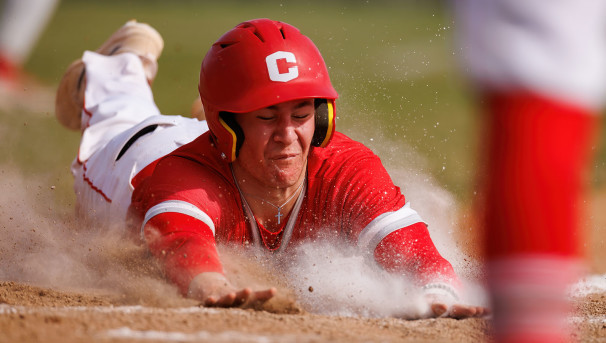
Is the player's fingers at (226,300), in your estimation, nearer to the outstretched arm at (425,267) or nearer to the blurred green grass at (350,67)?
the outstretched arm at (425,267)

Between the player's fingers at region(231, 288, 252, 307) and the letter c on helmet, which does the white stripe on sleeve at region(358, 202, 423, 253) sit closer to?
the letter c on helmet

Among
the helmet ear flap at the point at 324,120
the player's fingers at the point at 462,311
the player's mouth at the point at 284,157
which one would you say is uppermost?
the helmet ear flap at the point at 324,120

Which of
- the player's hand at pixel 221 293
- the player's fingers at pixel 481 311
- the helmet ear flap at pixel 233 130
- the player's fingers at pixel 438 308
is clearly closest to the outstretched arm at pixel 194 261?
the player's hand at pixel 221 293

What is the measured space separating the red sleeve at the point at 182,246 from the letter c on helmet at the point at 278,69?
0.69 m

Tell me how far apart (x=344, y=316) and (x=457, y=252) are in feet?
4.97

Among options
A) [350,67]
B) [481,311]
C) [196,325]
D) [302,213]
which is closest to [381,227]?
[302,213]

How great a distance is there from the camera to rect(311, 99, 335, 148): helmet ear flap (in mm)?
3518

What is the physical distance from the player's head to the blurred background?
694 mm

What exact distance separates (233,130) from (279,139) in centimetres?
23

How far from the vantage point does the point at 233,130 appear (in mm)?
3461

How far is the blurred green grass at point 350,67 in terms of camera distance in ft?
23.4

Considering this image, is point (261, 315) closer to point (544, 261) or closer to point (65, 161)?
point (544, 261)

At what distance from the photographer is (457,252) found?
4.28m

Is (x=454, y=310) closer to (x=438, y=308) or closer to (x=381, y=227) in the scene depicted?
(x=438, y=308)
